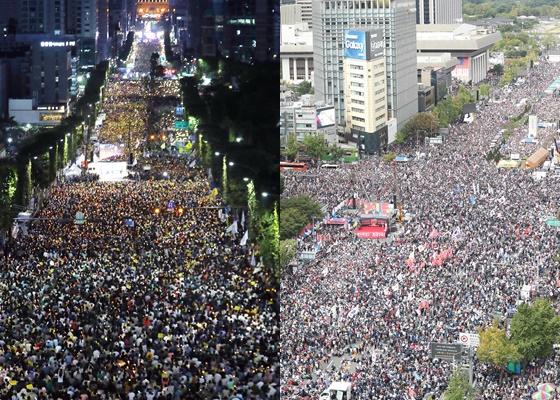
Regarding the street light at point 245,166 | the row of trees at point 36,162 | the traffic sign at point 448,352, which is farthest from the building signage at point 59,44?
the traffic sign at point 448,352

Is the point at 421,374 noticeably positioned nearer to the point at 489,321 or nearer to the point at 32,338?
the point at 489,321

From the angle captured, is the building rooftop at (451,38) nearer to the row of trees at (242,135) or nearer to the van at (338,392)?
the van at (338,392)

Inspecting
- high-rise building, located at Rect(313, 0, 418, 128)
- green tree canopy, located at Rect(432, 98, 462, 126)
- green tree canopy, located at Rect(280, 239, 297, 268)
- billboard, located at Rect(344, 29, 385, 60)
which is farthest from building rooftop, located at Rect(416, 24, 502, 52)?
green tree canopy, located at Rect(280, 239, 297, 268)

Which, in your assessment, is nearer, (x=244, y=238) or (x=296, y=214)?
(x=244, y=238)

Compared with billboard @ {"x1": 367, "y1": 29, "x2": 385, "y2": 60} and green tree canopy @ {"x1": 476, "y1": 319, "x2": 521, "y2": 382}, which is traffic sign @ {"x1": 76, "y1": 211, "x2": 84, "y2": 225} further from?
billboard @ {"x1": 367, "y1": 29, "x2": 385, "y2": 60}

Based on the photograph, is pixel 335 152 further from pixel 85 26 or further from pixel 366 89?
pixel 85 26

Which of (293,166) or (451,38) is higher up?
(451,38)

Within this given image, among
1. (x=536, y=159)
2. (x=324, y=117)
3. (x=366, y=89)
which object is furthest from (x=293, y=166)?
(x=366, y=89)
